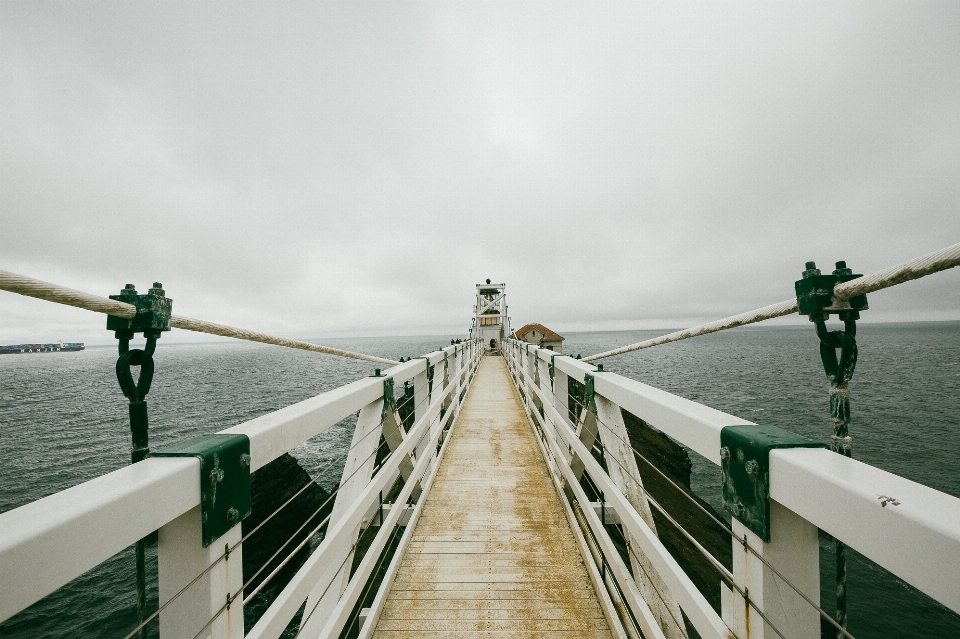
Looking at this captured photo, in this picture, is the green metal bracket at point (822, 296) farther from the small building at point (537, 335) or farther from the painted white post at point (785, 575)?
the small building at point (537, 335)

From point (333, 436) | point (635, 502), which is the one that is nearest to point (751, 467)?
point (635, 502)

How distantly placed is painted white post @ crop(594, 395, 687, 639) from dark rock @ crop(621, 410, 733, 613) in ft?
12.7

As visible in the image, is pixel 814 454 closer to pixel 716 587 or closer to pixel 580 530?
pixel 580 530

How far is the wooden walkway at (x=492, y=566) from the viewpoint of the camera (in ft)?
7.80

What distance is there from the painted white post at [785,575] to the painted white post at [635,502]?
31.0 inches

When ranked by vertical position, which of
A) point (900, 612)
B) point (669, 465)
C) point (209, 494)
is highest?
point (209, 494)

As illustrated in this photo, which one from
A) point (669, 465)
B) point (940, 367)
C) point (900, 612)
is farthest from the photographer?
point (940, 367)

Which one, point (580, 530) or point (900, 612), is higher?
point (580, 530)

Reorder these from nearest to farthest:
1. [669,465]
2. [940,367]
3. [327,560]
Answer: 1. [327,560]
2. [669,465]
3. [940,367]

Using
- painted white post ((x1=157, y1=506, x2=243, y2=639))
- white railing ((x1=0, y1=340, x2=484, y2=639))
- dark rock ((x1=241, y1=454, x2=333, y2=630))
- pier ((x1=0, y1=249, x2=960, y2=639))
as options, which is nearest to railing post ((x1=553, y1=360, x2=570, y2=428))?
pier ((x1=0, y1=249, x2=960, y2=639))

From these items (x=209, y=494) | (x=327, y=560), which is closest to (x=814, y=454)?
(x=209, y=494)

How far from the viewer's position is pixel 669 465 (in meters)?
15.7

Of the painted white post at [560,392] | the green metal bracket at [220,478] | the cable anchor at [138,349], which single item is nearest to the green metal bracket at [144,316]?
the cable anchor at [138,349]

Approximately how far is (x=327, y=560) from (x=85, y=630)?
493 inches
